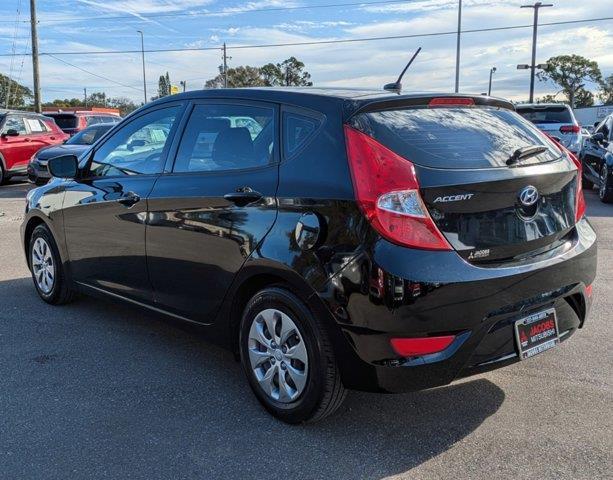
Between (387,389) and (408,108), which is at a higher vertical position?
(408,108)

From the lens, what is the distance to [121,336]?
14.8ft

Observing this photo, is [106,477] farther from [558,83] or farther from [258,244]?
[558,83]

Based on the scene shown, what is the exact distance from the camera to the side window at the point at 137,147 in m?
3.96

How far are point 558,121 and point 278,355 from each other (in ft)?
43.2

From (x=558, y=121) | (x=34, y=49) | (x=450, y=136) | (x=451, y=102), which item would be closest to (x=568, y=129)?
(x=558, y=121)

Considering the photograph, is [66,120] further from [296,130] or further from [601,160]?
[296,130]

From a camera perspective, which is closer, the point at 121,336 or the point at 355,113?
the point at 355,113

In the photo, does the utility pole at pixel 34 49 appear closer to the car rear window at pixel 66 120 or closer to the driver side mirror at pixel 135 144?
the car rear window at pixel 66 120

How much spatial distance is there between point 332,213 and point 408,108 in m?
0.75

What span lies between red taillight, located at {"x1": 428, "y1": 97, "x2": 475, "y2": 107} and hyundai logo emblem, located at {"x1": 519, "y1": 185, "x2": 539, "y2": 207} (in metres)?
0.64

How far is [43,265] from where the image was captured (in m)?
5.26

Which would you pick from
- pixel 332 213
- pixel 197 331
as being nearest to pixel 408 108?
pixel 332 213

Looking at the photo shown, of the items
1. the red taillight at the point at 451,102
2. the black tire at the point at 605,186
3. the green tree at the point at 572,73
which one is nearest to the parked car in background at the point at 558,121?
the black tire at the point at 605,186

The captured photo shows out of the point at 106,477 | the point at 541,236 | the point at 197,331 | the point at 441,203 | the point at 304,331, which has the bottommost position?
the point at 106,477
